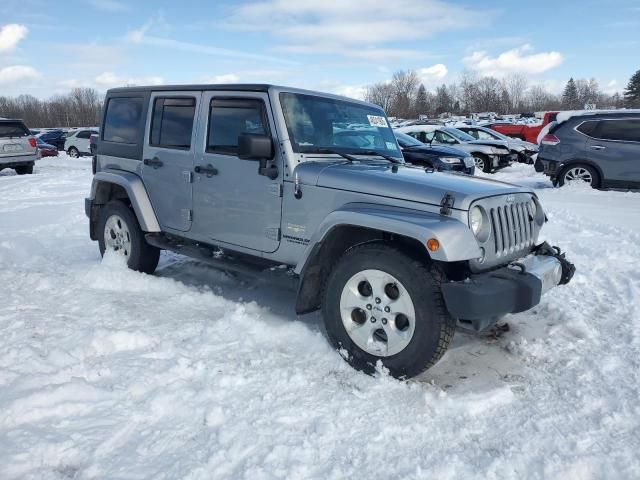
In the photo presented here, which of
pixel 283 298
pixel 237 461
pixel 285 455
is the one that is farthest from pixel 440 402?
pixel 283 298

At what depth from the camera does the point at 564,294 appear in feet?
16.4

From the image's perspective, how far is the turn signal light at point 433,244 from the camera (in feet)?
10.2

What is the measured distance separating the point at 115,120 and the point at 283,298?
2.82 m

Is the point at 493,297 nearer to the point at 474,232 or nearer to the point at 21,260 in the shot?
the point at 474,232

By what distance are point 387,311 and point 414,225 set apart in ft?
1.98

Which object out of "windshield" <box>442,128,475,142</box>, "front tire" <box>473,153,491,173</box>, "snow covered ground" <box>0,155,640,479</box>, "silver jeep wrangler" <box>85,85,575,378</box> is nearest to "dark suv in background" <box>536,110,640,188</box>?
"front tire" <box>473,153,491,173</box>

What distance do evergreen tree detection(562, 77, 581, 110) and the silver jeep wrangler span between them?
344 ft

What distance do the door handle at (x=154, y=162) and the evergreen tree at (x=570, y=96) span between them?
10505cm

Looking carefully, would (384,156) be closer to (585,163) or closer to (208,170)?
(208,170)

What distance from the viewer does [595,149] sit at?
442 inches

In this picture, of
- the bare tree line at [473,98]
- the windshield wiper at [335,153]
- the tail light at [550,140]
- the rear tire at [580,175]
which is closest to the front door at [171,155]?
the windshield wiper at [335,153]

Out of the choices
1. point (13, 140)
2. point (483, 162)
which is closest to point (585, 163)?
point (483, 162)

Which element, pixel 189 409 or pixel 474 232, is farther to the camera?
pixel 474 232

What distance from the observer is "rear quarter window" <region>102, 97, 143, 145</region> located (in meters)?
5.53
